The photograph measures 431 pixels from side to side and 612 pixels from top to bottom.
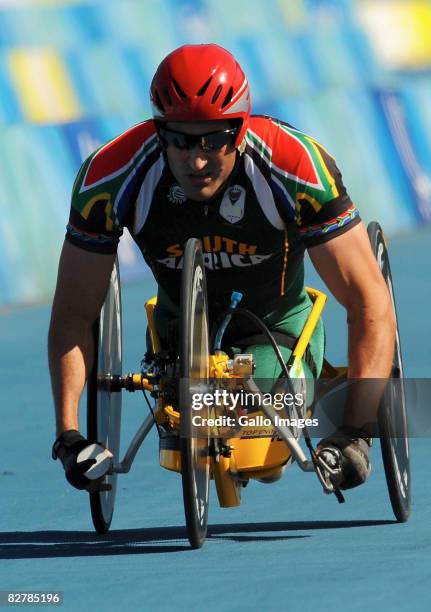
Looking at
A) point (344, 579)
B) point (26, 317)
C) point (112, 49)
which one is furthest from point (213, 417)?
point (112, 49)

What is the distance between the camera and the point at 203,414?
18.3 ft

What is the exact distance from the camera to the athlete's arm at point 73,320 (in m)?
5.85

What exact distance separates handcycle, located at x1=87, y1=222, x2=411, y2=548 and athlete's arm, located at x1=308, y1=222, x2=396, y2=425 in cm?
21

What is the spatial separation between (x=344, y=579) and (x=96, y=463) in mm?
967

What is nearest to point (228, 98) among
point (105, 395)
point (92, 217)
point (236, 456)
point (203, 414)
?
point (92, 217)

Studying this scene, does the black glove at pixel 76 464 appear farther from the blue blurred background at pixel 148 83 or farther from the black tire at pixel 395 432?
the blue blurred background at pixel 148 83

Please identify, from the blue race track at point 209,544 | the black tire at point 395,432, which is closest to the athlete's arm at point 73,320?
the blue race track at point 209,544

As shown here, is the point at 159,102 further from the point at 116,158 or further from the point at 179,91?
the point at 116,158

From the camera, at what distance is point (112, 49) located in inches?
538

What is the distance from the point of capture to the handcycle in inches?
213

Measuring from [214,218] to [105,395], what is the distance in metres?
0.86

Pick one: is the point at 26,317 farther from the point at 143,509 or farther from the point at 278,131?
the point at 278,131

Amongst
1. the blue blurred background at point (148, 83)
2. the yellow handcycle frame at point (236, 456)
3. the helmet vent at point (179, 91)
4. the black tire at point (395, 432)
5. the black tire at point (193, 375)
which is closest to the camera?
the black tire at point (193, 375)

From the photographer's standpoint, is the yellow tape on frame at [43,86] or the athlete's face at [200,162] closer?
the athlete's face at [200,162]
